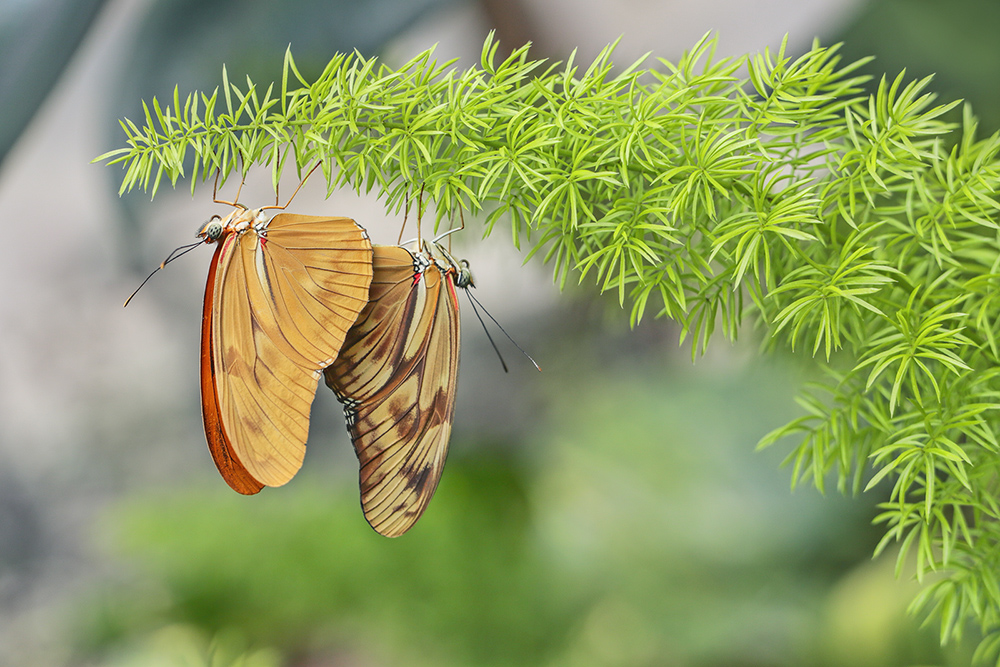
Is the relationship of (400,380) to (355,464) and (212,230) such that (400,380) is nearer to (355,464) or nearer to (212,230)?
(212,230)

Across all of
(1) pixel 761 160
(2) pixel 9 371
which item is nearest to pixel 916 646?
(1) pixel 761 160


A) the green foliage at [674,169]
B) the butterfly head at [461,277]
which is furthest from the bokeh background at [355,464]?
the butterfly head at [461,277]

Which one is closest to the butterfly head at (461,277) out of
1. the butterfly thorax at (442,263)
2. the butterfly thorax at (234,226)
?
the butterfly thorax at (442,263)

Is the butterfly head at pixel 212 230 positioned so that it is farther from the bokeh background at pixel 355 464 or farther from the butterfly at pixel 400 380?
the bokeh background at pixel 355 464

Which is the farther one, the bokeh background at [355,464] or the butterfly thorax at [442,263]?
the bokeh background at [355,464]

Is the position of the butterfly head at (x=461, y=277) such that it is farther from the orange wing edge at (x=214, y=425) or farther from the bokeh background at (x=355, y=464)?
the bokeh background at (x=355, y=464)

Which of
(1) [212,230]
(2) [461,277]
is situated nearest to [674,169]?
(2) [461,277]

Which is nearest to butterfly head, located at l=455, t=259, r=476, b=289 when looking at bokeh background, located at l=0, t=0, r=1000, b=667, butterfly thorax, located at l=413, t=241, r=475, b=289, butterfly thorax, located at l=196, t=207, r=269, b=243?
butterfly thorax, located at l=413, t=241, r=475, b=289

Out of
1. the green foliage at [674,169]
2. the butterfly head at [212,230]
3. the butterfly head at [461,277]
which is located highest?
the green foliage at [674,169]

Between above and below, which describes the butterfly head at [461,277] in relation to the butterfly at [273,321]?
above
